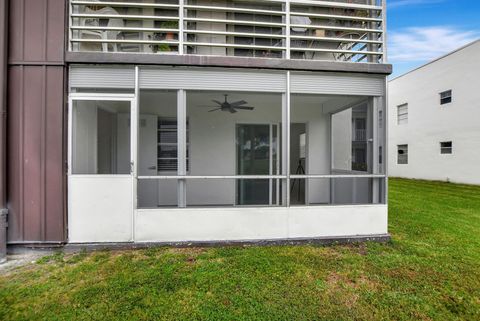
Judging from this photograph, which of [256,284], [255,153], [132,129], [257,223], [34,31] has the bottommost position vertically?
[256,284]

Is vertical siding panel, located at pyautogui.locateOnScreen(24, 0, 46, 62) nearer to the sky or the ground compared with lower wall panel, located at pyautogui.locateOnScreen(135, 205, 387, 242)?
nearer to the sky

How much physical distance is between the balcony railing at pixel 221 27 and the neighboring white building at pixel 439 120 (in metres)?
9.50

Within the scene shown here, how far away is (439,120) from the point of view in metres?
12.2

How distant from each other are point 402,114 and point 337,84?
13.2m

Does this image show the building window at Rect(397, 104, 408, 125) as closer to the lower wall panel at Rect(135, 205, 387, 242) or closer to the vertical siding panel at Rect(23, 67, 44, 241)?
the lower wall panel at Rect(135, 205, 387, 242)

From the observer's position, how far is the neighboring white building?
1074cm

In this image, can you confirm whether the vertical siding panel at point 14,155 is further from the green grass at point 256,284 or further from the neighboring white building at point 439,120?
the neighboring white building at point 439,120

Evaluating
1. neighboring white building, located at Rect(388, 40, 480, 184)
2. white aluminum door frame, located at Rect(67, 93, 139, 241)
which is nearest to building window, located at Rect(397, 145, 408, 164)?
neighboring white building, located at Rect(388, 40, 480, 184)

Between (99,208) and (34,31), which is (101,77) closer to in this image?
(34,31)

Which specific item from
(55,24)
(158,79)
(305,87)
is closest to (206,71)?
(158,79)

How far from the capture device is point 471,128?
35.3 ft

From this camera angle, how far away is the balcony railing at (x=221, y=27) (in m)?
3.69

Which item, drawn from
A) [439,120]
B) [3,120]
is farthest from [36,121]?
[439,120]

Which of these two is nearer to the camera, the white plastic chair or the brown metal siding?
the brown metal siding
